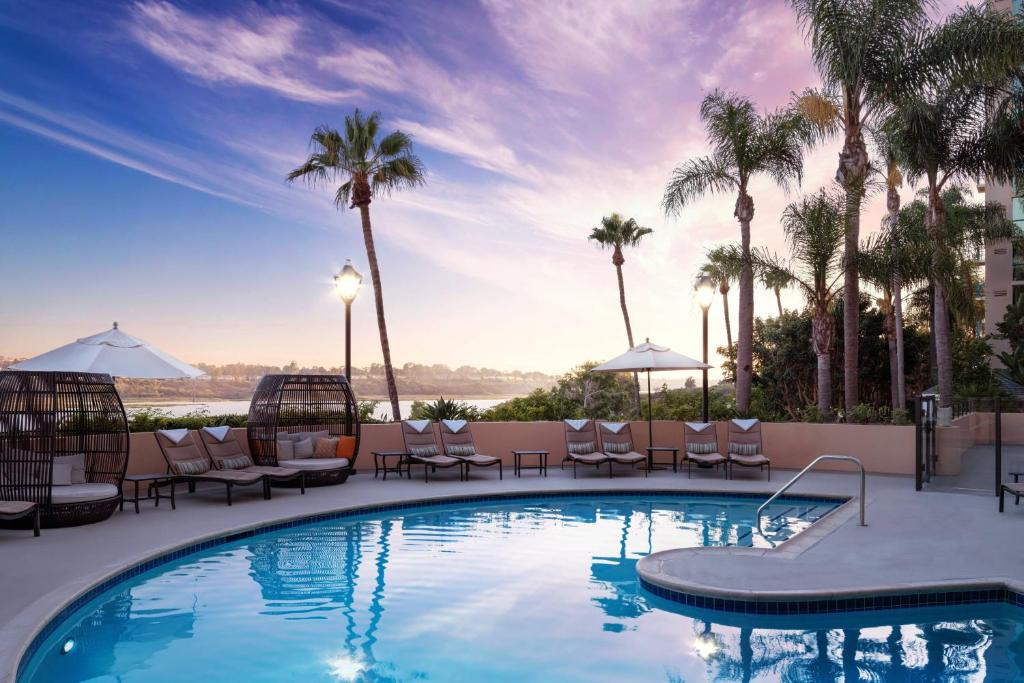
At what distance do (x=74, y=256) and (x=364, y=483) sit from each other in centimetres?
1368

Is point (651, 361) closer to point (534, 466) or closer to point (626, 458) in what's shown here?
point (626, 458)

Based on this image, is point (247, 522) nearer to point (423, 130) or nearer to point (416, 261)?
point (423, 130)

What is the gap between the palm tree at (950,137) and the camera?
15.1 meters

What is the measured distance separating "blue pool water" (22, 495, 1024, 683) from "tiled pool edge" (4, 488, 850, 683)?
0.28ft

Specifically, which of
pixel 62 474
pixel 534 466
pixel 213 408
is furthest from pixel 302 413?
pixel 62 474

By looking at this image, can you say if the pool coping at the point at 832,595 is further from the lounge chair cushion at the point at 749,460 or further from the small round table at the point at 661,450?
the small round table at the point at 661,450

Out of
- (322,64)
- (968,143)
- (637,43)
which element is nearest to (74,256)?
(322,64)

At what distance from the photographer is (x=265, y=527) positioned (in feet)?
27.2

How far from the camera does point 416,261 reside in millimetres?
26516

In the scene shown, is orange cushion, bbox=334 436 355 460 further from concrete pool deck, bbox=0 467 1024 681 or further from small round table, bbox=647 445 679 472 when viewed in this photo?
small round table, bbox=647 445 679 472

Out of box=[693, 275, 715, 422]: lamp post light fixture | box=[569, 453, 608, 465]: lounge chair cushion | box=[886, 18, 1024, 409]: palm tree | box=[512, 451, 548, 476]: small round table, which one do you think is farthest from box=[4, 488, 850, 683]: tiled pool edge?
box=[886, 18, 1024, 409]: palm tree

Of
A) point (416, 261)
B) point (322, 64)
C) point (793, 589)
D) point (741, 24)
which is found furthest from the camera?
point (416, 261)

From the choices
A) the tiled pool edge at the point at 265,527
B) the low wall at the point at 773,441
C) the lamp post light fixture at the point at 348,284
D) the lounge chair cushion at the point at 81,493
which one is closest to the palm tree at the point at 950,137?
the low wall at the point at 773,441

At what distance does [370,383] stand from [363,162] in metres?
11.5
